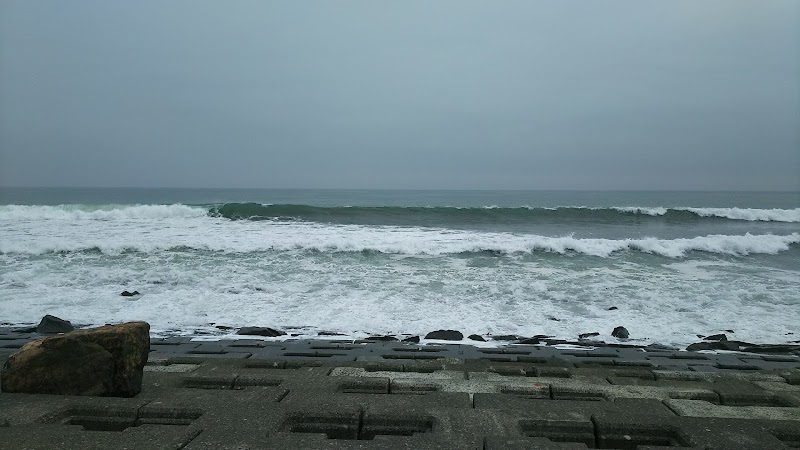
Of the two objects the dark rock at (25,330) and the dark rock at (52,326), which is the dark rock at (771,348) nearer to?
the dark rock at (52,326)

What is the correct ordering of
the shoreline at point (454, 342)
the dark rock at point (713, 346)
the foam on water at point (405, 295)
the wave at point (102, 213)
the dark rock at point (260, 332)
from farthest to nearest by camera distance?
the wave at point (102, 213)
the foam on water at point (405, 295)
the dark rock at point (260, 332)
the dark rock at point (713, 346)
the shoreline at point (454, 342)

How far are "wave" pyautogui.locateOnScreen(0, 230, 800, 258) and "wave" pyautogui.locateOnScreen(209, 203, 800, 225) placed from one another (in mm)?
7261

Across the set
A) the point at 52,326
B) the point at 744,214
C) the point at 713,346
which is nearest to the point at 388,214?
the point at 52,326

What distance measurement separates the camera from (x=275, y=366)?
4.71m

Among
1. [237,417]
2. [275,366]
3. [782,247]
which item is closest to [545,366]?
[275,366]

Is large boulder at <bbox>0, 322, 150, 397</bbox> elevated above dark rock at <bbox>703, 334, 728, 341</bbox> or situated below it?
above

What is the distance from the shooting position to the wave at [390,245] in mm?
14115

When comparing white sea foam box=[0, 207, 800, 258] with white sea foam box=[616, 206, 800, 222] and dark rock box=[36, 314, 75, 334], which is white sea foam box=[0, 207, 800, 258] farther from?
white sea foam box=[616, 206, 800, 222]

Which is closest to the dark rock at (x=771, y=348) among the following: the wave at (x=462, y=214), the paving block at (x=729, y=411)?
the paving block at (x=729, y=411)

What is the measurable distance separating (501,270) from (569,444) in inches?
366

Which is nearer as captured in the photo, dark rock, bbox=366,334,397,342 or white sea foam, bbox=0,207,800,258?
dark rock, bbox=366,334,397,342

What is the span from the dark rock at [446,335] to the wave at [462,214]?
1729cm

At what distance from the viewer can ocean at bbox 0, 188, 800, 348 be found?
7.59 meters

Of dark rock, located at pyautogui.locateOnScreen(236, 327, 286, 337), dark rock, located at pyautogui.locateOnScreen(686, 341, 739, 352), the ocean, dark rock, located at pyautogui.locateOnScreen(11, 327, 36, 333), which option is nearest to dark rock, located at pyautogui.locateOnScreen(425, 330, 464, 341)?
the ocean
